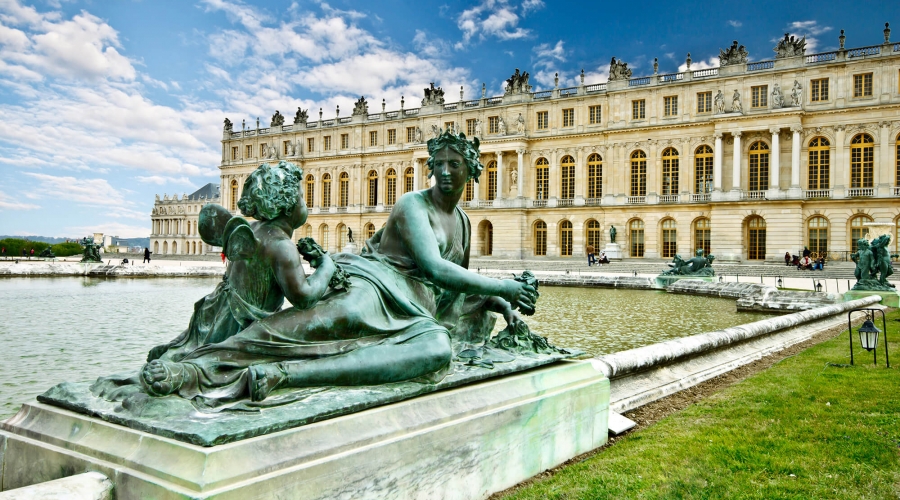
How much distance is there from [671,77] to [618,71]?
380 centimetres

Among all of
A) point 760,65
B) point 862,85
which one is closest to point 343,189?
point 760,65

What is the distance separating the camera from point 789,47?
38.7 meters

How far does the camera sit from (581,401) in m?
3.48

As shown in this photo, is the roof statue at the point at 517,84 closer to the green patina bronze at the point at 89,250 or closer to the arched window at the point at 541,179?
the arched window at the point at 541,179

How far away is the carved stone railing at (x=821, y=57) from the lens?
37.5m

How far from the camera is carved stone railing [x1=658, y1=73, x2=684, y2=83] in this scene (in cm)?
4184

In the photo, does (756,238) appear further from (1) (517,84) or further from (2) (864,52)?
(1) (517,84)

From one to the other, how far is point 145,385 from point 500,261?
39.4 metres

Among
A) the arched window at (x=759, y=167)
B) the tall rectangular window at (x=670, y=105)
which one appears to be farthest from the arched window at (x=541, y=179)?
the arched window at (x=759, y=167)

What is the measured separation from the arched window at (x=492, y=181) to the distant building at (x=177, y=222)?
167 feet

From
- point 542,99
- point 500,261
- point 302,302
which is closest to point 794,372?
point 302,302

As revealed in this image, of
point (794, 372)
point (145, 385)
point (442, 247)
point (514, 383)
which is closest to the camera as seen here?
point (145, 385)

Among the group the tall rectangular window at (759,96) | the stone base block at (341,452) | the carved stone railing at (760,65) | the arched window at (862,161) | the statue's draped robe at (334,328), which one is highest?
the carved stone railing at (760,65)

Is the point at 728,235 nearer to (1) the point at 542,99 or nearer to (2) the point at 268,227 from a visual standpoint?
(1) the point at 542,99
